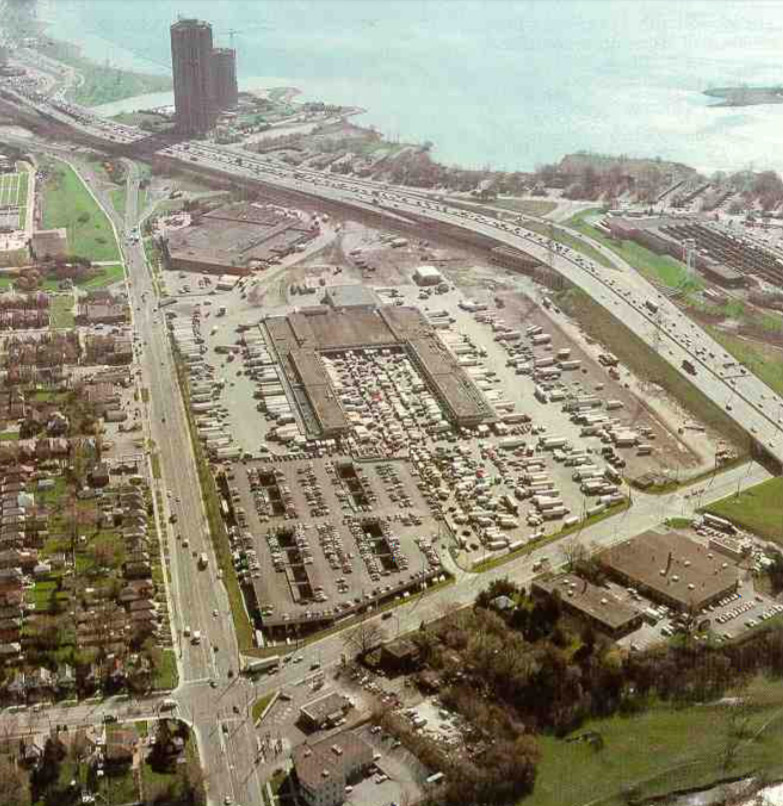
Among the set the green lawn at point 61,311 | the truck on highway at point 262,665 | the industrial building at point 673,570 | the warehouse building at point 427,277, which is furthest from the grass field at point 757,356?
the green lawn at point 61,311

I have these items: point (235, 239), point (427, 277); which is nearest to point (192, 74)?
point (235, 239)

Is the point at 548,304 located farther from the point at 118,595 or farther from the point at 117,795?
the point at 117,795

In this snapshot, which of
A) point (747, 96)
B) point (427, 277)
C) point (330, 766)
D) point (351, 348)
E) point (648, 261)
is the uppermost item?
point (747, 96)

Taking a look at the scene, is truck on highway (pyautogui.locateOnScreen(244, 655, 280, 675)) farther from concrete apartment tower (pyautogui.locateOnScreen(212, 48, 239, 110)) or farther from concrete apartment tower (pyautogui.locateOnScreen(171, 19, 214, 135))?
concrete apartment tower (pyautogui.locateOnScreen(212, 48, 239, 110))

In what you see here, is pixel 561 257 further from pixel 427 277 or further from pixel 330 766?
pixel 330 766

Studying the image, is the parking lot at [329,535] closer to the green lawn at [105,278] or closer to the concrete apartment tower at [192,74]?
the green lawn at [105,278]

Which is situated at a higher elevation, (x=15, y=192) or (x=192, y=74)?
(x=192, y=74)

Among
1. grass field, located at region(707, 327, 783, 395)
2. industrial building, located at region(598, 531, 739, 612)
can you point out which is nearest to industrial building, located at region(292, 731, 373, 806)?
industrial building, located at region(598, 531, 739, 612)
